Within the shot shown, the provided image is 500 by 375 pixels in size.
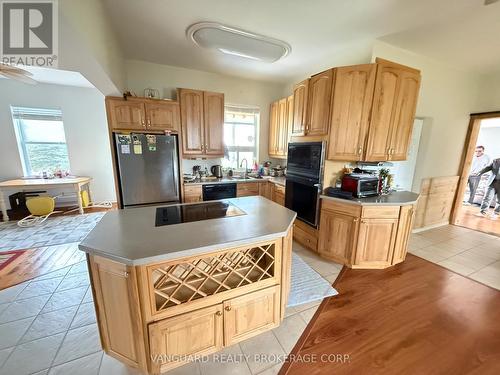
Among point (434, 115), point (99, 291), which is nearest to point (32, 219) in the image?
point (99, 291)

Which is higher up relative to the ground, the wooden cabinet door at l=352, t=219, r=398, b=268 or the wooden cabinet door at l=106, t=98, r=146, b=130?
the wooden cabinet door at l=106, t=98, r=146, b=130

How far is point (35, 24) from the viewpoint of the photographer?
126 centimetres

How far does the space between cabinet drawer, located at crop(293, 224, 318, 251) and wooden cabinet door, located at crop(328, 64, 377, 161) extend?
1.17 meters

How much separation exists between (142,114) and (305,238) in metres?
3.12

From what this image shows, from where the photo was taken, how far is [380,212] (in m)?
2.40

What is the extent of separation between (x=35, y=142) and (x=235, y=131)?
4.60 metres

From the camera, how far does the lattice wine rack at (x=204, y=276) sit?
1.25 meters

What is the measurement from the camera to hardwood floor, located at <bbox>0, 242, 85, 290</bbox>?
Answer: 7.54 ft

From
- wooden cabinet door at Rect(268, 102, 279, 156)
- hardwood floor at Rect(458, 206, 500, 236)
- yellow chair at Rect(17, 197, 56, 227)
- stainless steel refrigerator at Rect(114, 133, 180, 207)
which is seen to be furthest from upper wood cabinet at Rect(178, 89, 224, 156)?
hardwood floor at Rect(458, 206, 500, 236)

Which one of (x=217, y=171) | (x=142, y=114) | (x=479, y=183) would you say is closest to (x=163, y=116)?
(x=142, y=114)

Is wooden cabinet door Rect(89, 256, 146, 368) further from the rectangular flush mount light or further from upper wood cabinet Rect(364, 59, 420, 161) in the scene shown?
upper wood cabinet Rect(364, 59, 420, 161)

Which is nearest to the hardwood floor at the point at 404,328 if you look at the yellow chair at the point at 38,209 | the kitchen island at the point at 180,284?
the kitchen island at the point at 180,284

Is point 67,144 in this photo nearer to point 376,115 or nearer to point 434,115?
point 376,115

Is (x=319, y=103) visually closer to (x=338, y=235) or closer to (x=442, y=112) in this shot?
(x=338, y=235)
